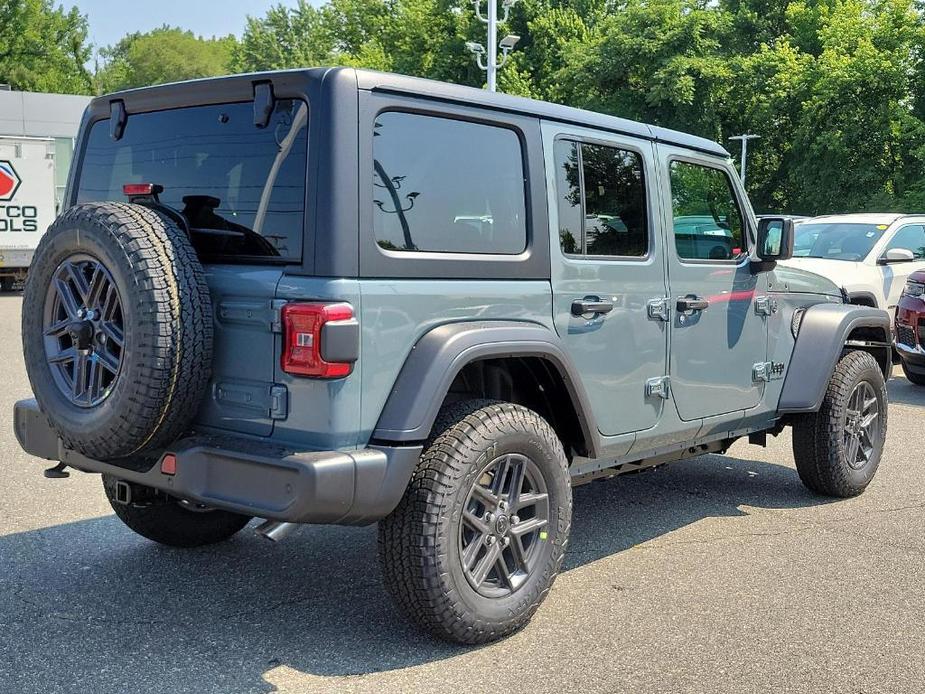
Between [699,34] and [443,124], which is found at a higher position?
[699,34]

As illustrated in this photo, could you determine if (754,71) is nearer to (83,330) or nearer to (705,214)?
(705,214)

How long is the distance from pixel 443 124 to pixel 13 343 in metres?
10.8

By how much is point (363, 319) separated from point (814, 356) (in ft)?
10.4

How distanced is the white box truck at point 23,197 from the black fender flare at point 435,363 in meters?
19.4

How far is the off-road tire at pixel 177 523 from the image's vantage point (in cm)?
459

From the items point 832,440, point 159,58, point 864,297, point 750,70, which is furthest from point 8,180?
point 159,58

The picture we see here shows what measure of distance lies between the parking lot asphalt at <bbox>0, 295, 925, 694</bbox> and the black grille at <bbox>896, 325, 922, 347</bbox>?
4.52m

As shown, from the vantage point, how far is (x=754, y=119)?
137 ft

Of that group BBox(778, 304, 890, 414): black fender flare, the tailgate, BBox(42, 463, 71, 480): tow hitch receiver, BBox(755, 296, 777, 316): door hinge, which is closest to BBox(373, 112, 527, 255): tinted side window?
the tailgate

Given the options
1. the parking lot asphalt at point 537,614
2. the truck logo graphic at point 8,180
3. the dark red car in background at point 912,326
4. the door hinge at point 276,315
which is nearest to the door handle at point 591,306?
the parking lot asphalt at point 537,614

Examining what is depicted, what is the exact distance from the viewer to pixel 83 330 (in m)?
3.44

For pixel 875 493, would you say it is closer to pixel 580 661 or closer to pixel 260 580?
pixel 580 661

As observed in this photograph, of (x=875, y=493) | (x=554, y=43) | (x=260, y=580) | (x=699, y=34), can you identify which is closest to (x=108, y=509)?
(x=260, y=580)

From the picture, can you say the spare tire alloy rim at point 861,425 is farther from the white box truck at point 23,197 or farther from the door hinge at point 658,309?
the white box truck at point 23,197
